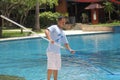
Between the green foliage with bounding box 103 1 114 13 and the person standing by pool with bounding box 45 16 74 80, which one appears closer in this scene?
the person standing by pool with bounding box 45 16 74 80

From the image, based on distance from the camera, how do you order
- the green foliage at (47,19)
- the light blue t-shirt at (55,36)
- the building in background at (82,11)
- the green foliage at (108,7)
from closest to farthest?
the light blue t-shirt at (55,36), the green foliage at (47,19), the green foliage at (108,7), the building in background at (82,11)

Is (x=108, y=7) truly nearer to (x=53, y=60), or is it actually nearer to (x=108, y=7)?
(x=108, y=7)

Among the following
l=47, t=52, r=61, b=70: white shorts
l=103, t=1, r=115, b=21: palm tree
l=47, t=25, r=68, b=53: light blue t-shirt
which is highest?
l=103, t=1, r=115, b=21: palm tree

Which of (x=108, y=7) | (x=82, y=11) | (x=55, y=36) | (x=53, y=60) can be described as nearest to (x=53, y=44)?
(x=55, y=36)

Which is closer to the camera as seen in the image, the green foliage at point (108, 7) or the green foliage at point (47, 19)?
the green foliage at point (47, 19)

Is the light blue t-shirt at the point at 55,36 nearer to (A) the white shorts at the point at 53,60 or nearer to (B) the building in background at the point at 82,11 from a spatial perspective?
(A) the white shorts at the point at 53,60

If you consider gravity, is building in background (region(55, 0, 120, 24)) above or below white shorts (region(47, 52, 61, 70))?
above

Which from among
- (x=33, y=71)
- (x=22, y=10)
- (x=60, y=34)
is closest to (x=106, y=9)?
(x=22, y=10)

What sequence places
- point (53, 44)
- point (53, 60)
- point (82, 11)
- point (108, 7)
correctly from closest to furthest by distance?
point (53, 44) → point (53, 60) → point (108, 7) → point (82, 11)

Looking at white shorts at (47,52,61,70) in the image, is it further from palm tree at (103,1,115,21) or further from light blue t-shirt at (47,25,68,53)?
palm tree at (103,1,115,21)

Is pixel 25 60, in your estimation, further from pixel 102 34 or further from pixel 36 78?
pixel 102 34

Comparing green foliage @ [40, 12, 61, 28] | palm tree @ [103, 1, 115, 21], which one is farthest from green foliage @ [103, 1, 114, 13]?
green foliage @ [40, 12, 61, 28]

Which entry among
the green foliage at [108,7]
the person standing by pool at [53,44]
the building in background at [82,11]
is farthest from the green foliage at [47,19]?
the person standing by pool at [53,44]

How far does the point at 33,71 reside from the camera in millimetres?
11750
